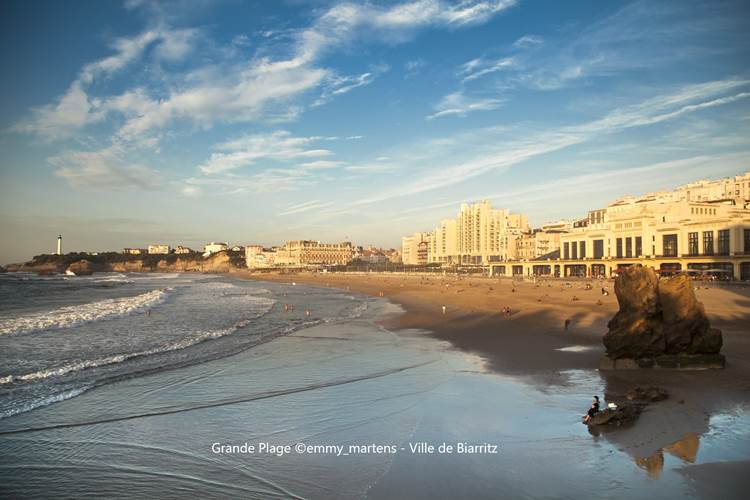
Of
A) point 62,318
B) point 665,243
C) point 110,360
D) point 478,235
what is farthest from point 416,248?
point 110,360

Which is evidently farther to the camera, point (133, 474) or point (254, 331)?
point (254, 331)

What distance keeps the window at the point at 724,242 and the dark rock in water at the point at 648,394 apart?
57.7 metres

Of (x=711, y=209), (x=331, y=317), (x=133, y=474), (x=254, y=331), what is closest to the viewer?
(x=133, y=474)

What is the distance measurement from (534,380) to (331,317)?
1905 cm

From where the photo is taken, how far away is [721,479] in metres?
6.52

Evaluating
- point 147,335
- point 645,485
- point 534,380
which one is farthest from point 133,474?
point 147,335

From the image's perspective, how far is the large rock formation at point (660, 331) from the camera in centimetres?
1248

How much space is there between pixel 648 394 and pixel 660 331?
332 centimetres

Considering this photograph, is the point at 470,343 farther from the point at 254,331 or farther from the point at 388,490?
the point at 388,490

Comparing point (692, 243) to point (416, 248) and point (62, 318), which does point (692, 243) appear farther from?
point (416, 248)

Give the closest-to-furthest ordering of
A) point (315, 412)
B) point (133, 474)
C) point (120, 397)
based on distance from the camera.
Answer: point (133, 474) < point (315, 412) < point (120, 397)

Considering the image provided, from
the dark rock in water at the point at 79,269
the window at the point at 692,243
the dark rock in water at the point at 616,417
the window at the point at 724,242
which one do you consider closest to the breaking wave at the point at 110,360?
the dark rock in water at the point at 616,417

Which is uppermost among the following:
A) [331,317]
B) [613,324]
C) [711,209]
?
[711,209]

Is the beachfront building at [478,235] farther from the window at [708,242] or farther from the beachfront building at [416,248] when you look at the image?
the window at [708,242]
